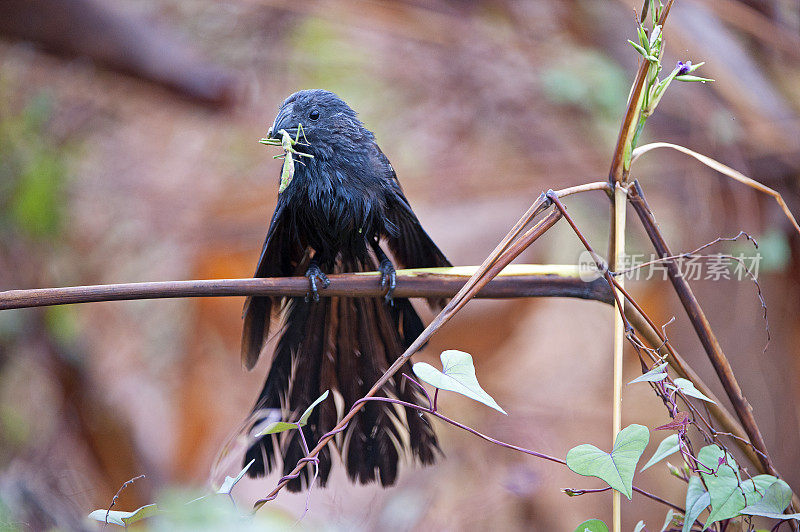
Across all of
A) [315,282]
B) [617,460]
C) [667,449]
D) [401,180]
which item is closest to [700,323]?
[667,449]

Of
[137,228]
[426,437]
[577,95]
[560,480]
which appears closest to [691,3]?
[577,95]

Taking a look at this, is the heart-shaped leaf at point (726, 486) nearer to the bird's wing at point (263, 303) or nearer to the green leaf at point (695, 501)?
the green leaf at point (695, 501)

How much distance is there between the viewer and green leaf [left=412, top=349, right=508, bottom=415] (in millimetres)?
699

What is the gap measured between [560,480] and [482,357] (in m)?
0.77

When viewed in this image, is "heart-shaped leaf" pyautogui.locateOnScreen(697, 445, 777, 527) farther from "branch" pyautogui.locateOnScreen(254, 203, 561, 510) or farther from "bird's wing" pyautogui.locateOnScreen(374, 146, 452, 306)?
"bird's wing" pyautogui.locateOnScreen(374, 146, 452, 306)

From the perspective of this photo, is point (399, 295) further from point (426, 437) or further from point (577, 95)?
point (577, 95)

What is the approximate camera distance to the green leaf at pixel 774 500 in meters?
0.77

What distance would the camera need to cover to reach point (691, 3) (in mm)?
2439

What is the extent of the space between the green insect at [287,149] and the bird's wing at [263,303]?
0.41ft

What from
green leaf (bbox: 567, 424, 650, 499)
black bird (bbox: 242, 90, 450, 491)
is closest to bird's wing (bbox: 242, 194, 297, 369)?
black bird (bbox: 242, 90, 450, 491)

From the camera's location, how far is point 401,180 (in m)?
3.23

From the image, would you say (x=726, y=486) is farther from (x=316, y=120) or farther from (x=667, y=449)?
(x=316, y=120)

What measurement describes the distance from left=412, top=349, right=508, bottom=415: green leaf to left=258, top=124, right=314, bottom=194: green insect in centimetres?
33

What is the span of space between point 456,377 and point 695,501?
333 mm
